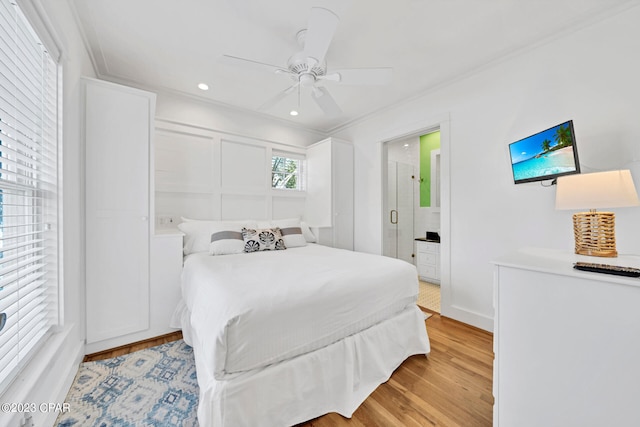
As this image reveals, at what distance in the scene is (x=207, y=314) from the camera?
4.30 ft

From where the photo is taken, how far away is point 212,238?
2.65 meters

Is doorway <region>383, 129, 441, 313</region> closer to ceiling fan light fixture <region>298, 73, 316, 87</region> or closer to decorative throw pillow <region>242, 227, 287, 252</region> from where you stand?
decorative throw pillow <region>242, 227, 287, 252</region>

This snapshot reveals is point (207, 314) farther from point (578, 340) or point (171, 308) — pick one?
point (578, 340)

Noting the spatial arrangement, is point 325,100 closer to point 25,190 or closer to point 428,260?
point 25,190

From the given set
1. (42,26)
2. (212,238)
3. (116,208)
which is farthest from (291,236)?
(42,26)

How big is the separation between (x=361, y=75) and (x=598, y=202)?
169 cm

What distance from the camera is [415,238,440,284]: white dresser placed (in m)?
4.04

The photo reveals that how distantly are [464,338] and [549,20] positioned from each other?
2796 mm

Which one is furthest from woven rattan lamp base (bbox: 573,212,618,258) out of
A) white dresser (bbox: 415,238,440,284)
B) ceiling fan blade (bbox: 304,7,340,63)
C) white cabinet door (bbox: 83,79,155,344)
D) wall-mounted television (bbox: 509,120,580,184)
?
white cabinet door (bbox: 83,79,155,344)

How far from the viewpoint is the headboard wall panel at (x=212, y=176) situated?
2990mm

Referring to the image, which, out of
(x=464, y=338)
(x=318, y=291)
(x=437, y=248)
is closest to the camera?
(x=318, y=291)

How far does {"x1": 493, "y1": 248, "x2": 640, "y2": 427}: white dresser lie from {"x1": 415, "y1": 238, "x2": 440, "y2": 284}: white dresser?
9.56 ft

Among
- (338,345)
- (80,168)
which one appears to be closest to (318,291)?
(338,345)

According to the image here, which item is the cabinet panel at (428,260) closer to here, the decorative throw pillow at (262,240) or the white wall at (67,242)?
the decorative throw pillow at (262,240)
